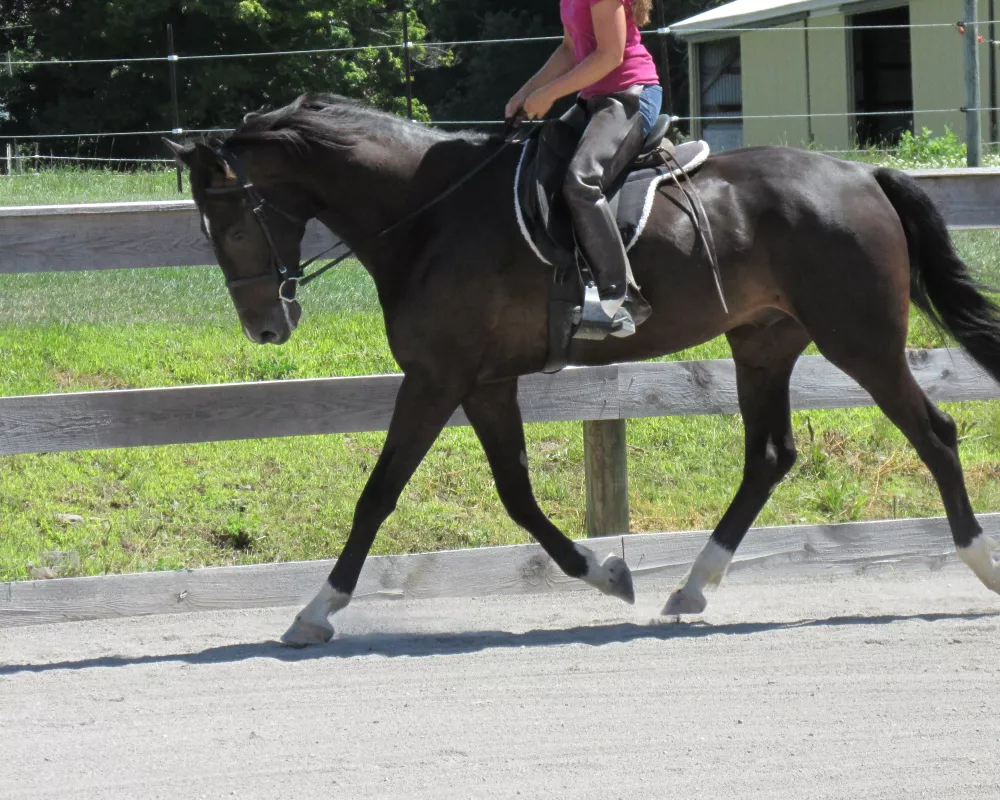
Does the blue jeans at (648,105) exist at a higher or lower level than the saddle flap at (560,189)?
higher

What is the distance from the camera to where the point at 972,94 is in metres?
12.8

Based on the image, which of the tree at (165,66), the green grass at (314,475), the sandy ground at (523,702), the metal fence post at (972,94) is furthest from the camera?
the tree at (165,66)

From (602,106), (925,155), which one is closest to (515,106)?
(602,106)

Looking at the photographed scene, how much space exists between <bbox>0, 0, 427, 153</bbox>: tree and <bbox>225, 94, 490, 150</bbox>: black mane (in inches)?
991

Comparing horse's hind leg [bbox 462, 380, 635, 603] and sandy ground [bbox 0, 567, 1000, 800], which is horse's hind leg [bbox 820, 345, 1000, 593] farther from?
horse's hind leg [bbox 462, 380, 635, 603]

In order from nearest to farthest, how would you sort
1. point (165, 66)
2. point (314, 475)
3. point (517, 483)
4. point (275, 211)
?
1. point (275, 211)
2. point (517, 483)
3. point (314, 475)
4. point (165, 66)

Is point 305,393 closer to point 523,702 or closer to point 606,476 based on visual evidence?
point 606,476

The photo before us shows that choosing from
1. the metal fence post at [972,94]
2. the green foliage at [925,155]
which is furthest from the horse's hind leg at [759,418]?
the green foliage at [925,155]

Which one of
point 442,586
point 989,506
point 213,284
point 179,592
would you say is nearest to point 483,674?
point 442,586

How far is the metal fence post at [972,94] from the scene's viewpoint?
1264cm

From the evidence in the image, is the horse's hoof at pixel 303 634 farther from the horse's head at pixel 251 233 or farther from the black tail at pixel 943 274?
the black tail at pixel 943 274

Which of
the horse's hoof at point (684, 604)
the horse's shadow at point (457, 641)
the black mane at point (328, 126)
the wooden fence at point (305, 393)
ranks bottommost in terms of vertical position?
the horse's hoof at point (684, 604)

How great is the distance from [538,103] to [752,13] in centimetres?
1949

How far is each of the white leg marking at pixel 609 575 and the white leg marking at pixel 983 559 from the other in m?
1.36
